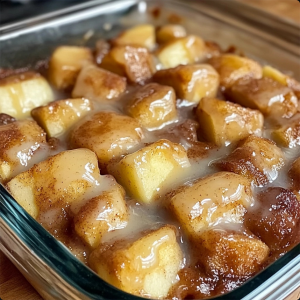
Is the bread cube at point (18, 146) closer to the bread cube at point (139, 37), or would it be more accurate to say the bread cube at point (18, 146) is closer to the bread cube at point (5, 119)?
the bread cube at point (5, 119)

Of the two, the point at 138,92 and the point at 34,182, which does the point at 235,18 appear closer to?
the point at 138,92

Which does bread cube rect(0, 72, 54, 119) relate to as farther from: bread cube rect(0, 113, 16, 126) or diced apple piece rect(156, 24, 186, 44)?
diced apple piece rect(156, 24, 186, 44)

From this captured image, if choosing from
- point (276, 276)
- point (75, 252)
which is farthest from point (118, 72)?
point (276, 276)

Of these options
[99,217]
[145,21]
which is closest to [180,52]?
[145,21]

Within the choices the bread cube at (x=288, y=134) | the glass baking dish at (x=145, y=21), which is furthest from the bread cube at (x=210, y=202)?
the glass baking dish at (x=145, y=21)

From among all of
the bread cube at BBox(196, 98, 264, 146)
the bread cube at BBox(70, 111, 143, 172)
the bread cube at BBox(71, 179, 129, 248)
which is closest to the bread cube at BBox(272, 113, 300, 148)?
the bread cube at BBox(196, 98, 264, 146)

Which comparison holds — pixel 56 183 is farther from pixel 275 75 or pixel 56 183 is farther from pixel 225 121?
pixel 275 75
